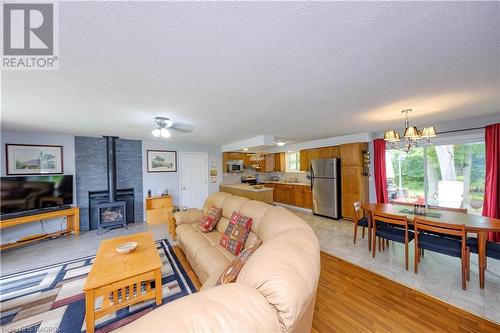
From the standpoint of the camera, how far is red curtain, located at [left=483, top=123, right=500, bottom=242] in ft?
10.1

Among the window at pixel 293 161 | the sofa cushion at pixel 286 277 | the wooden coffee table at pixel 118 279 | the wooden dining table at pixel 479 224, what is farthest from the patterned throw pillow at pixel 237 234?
the window at pixel 293 161

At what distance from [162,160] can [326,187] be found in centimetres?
491

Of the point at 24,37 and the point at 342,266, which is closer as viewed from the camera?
the point at 24,37

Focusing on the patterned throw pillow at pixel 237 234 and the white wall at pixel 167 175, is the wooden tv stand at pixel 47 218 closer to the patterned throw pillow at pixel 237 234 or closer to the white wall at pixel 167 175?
the white wall at pixel 167 175

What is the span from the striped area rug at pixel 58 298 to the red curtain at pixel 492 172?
5006 mm

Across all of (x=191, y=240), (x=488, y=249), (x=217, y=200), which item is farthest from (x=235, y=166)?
(x=488, y=249)

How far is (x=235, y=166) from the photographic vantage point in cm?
675

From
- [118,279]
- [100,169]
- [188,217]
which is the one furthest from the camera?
[100,169]

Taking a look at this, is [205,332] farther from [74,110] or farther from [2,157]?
[2,157]

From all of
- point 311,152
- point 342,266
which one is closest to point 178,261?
point 342,266

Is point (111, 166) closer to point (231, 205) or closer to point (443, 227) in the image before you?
point (231, 205)

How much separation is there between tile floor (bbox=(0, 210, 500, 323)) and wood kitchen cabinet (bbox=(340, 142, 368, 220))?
2.30 feet

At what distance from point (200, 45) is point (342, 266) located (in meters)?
3.15

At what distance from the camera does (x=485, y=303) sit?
1.89 meters
